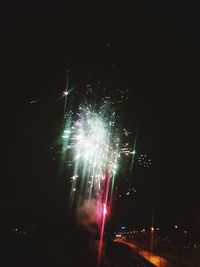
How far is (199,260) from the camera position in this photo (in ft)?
41.2

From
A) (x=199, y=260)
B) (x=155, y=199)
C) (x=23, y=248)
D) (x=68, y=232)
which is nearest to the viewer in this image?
(x=199, y=260)

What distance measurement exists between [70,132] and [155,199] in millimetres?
37238

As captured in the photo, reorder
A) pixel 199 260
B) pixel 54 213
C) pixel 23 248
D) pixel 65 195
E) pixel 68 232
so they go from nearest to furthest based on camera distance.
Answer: pixel 199 260, pixel 23 248, pixel 68 232, pixel 54 213, pixel 65 195

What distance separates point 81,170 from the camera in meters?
21.0

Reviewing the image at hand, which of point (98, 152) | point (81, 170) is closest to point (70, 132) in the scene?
point (98, 152)

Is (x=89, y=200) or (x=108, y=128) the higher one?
(x=108, y=128)

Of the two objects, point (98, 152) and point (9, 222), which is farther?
point (9, 222)

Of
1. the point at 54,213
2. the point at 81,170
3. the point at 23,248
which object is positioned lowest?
the point at 23,248

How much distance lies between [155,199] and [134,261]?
130ft

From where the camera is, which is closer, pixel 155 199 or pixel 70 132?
pixel 70 132

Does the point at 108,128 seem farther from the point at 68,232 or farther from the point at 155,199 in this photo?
the point at 155,199

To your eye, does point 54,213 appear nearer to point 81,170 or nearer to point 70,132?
point 81,170

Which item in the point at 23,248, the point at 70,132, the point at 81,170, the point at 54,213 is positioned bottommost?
the point at 23,248

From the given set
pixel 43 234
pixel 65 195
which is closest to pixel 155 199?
pixel 65 195
